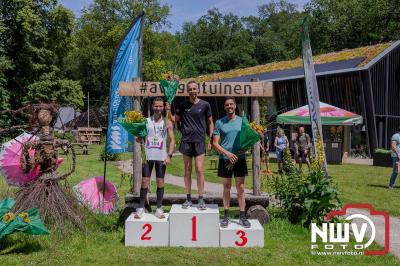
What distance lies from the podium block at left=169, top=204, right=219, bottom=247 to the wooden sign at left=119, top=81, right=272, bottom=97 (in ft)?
7.56

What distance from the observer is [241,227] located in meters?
6.88

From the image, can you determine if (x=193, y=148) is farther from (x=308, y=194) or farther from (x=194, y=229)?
(x=308, y=194)

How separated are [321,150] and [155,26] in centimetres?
4687

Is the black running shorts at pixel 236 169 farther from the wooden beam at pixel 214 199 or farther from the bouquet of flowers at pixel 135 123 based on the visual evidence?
the bouquet of flowers at pixel 135 123

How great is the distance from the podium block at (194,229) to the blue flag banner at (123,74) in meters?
2.40

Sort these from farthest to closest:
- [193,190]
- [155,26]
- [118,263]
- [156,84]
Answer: [155,26], [193,190], [156,84], [118,263]

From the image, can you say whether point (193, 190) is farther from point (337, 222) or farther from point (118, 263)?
point (118, 263)

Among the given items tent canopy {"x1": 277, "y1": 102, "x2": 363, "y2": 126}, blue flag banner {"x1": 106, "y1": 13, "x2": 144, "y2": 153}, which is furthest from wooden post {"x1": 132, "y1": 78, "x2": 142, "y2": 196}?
tent canopy {"x1": 277, "y1": 102, "x2": 363, "y2": 126}

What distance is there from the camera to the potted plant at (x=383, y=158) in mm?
20578

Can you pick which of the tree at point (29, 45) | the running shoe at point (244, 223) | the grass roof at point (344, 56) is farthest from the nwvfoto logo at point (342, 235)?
the tree at point (29, 45)

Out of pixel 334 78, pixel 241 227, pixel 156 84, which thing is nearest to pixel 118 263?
pixel 241 227

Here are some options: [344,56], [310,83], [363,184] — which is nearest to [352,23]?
[344,56]

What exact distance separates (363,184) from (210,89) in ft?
26.9

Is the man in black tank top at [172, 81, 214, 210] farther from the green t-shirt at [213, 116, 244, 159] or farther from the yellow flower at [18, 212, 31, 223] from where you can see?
the yellow flower at [18, 212, 31, 223]
